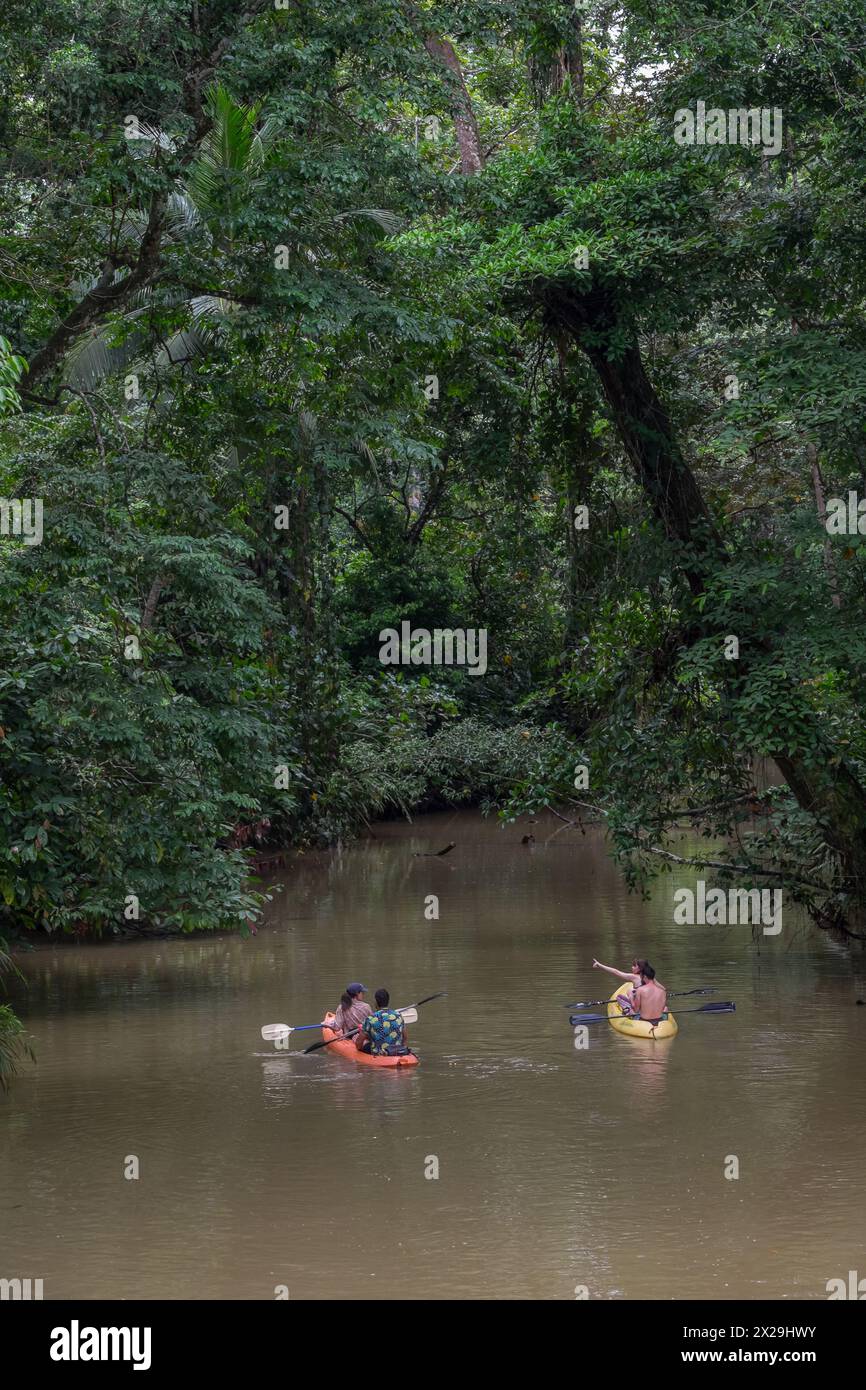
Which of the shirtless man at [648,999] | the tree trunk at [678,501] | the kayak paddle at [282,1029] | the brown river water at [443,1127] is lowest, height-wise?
the brown river water at [443,1127]

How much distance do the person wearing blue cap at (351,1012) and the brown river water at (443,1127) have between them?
0.45 metres

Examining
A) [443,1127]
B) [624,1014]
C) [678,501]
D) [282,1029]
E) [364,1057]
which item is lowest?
[443,1127]

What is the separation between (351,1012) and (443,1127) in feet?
8.22

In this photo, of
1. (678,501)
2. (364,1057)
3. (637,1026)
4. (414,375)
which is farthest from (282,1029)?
(678,501)

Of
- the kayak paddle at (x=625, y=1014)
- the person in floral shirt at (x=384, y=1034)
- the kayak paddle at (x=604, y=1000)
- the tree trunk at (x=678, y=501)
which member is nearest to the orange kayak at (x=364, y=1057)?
the person in floral shirt at (x=384, y=1034)

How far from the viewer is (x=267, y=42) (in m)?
12.0

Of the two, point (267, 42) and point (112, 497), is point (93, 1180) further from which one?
point (267, 42)

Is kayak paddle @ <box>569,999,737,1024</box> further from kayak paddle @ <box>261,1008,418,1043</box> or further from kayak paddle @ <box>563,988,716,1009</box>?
kayak paddle @ <box>261,1008,418,1043</box>

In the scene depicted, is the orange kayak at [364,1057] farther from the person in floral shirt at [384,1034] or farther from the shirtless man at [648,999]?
the shirtless man at [648,999]

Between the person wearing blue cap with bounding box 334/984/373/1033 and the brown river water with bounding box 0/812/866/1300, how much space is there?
1.48ft

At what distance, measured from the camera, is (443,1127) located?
37.2 ft

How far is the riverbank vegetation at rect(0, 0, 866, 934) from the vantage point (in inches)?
481

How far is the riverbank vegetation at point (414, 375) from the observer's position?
1222 centimetres

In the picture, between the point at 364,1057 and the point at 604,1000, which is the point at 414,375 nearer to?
the point at 364,1057
